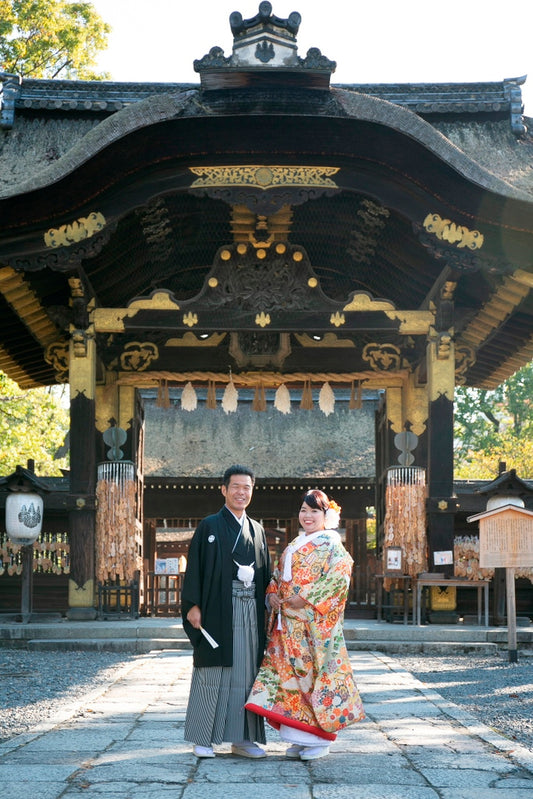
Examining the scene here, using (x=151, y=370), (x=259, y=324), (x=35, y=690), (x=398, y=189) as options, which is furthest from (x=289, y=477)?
(x=35, y=690)

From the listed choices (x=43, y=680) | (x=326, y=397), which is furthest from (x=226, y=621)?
(x=326, y=397)

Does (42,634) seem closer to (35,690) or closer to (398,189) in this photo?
(35,690)

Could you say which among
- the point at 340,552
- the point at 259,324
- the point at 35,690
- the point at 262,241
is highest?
the point at 262,241

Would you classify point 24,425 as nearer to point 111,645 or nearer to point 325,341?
point 325,341

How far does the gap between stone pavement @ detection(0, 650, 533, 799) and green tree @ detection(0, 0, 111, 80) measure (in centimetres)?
1844

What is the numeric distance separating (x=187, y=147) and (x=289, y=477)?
1035 cm

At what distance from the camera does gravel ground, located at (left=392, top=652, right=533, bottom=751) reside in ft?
21.0

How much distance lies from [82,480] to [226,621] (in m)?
6.62

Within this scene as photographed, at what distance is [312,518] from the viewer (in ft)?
17.5

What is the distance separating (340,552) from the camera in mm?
5375

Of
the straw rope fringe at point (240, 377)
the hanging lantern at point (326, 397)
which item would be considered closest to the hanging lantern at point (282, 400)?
the straw rope fringe at point (240, 377)

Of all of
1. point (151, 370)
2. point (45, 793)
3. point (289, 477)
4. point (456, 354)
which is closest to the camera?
point (45, 793)

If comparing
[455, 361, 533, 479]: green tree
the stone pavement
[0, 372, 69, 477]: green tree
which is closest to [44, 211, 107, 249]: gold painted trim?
the stone pavement

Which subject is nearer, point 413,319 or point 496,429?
point 413,319
